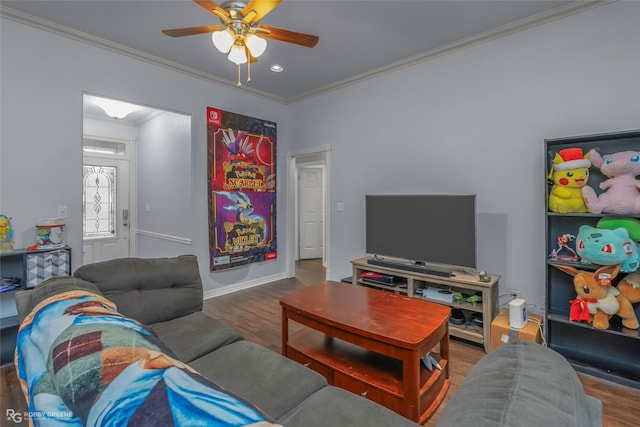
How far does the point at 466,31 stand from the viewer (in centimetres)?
281

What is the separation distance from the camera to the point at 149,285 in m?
1.92

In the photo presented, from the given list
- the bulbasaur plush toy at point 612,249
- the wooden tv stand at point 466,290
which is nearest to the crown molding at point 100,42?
the wooden tv stand at point 466,290

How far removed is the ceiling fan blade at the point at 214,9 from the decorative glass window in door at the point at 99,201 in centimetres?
408

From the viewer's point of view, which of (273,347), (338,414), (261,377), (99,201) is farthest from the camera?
(99,201)

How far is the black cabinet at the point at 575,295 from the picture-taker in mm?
2125

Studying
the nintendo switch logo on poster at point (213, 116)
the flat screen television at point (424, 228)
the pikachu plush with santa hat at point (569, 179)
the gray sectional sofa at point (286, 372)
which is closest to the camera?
the gray sectional sofa at point (286, 372)

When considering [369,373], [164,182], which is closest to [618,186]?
[369,373]

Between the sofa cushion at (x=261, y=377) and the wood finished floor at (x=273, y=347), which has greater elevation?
the sofa cushion at (x=261, y=377)

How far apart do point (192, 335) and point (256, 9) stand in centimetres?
206

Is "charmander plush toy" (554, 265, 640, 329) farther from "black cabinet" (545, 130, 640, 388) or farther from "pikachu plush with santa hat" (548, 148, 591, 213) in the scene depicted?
"pikachu plush with santa hat" (548, 148, 591, 213)

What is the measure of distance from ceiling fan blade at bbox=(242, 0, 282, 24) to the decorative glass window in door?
13.8 ft

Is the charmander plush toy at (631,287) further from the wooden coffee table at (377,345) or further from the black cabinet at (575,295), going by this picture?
the wooden coffee table at (377,345)

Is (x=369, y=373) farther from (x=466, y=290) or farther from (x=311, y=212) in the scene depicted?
(x=311, y=212)

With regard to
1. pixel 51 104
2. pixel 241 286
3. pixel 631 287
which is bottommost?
pixel 241 286
